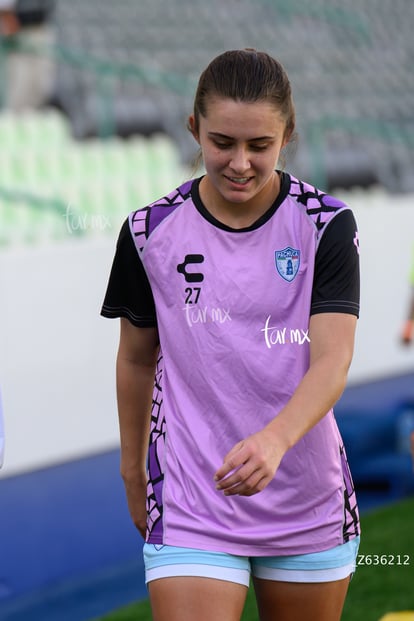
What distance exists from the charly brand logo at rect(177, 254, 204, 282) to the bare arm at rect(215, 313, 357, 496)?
0.21m

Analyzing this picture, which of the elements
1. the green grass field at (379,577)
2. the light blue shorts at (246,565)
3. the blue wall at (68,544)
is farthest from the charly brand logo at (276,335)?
the blue wall at (68,544)

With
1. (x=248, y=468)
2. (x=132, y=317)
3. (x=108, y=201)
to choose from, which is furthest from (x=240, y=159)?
(x=108, y=201)

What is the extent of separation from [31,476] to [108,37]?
4.09 m

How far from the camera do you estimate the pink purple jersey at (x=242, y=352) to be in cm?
192

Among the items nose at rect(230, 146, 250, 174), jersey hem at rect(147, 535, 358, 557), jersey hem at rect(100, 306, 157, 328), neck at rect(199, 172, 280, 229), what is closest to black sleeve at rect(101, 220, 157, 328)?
jersey hem at rect(100, 306, 157, 328)

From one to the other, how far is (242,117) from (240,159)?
7 cm

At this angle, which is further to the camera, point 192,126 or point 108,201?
point 108,201

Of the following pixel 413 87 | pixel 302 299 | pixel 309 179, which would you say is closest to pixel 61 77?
pixel 309 179

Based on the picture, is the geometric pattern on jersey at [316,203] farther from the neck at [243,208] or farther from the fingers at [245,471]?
the fingers at [245,471]

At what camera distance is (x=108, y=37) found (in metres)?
8.02

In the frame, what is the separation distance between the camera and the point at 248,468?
5.49ft

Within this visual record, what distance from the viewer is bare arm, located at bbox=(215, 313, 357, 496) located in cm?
168

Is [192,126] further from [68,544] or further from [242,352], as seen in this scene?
[68,544]

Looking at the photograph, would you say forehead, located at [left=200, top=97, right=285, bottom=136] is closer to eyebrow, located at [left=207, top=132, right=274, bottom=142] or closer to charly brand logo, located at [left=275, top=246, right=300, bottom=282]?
eyebrow, located at [left=207, top=132, right=274, bottom=142]
